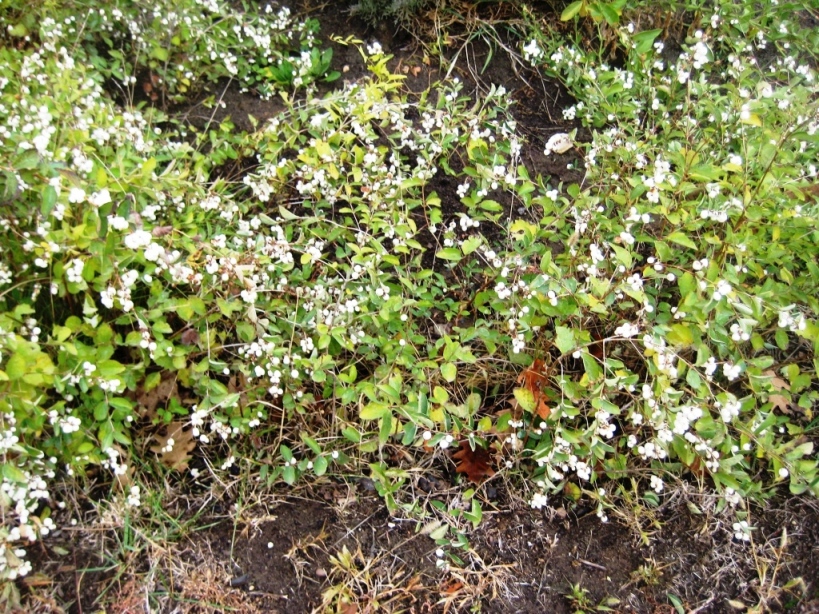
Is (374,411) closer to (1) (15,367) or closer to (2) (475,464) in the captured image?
(2) (475,464)

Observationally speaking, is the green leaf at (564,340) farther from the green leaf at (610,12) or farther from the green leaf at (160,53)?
the green leaf at (160,53)

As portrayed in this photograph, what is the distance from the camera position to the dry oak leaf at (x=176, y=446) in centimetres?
244

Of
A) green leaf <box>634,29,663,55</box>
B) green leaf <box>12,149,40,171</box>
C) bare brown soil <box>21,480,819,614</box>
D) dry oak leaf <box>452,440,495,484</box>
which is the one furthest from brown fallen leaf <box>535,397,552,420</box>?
green leaf <box>12,149,40,171</box>

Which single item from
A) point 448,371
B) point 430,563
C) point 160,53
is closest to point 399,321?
point 448,371

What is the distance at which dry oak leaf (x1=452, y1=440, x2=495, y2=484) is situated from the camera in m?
2.47

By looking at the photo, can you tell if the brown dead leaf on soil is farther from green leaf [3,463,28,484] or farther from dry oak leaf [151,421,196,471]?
green leaf [3,463,28,484]

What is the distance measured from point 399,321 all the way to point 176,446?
1002 mm

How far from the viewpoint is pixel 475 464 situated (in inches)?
97.6

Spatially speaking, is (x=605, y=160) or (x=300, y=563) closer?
(x=300, y=563)

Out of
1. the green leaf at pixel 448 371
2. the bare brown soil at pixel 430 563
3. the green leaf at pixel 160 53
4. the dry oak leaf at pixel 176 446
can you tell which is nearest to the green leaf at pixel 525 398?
the green leaf at pixel 448 371

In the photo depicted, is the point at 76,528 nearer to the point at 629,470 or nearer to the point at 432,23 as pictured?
the point at 629,470

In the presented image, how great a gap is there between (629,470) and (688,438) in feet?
1.37

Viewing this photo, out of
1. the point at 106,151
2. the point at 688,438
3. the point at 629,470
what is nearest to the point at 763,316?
the point at 688,438

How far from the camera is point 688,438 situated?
82.2 inches
